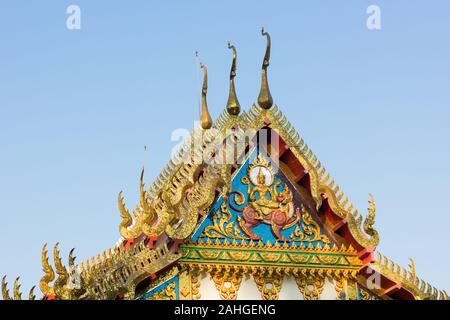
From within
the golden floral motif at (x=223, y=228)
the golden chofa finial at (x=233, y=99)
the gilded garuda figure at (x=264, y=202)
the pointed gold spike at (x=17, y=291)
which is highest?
the golden chofa finial at (x=233, y=99)

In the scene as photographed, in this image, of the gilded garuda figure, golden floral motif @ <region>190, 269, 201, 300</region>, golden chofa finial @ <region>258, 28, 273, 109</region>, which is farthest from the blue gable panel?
golden chofa finial @ <region>258, 28, 273, 109</region>

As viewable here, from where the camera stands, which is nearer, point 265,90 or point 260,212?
point 260,212

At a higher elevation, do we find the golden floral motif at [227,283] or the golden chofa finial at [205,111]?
the golden chofa finial at [205,111]

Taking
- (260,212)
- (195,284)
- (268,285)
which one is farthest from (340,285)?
(195,284)

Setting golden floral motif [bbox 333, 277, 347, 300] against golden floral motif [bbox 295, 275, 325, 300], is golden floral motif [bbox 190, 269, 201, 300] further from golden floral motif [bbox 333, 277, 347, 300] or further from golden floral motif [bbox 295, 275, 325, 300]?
golden floral motif [bbox 333, 277, 347, 300]

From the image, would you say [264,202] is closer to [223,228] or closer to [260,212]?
[260,212]

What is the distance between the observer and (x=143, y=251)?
56.0 feet

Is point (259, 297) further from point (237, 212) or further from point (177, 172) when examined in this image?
point (177, 172)

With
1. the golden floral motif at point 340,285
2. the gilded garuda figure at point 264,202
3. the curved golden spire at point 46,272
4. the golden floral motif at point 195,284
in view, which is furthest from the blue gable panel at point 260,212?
the curved golden spire at point 46,272

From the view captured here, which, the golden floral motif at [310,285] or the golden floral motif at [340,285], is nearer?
the golden floral motif at [310,285]

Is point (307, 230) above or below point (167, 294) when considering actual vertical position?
above

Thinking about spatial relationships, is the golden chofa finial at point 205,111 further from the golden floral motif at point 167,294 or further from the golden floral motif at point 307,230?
the golden floral motif at point 167,294
